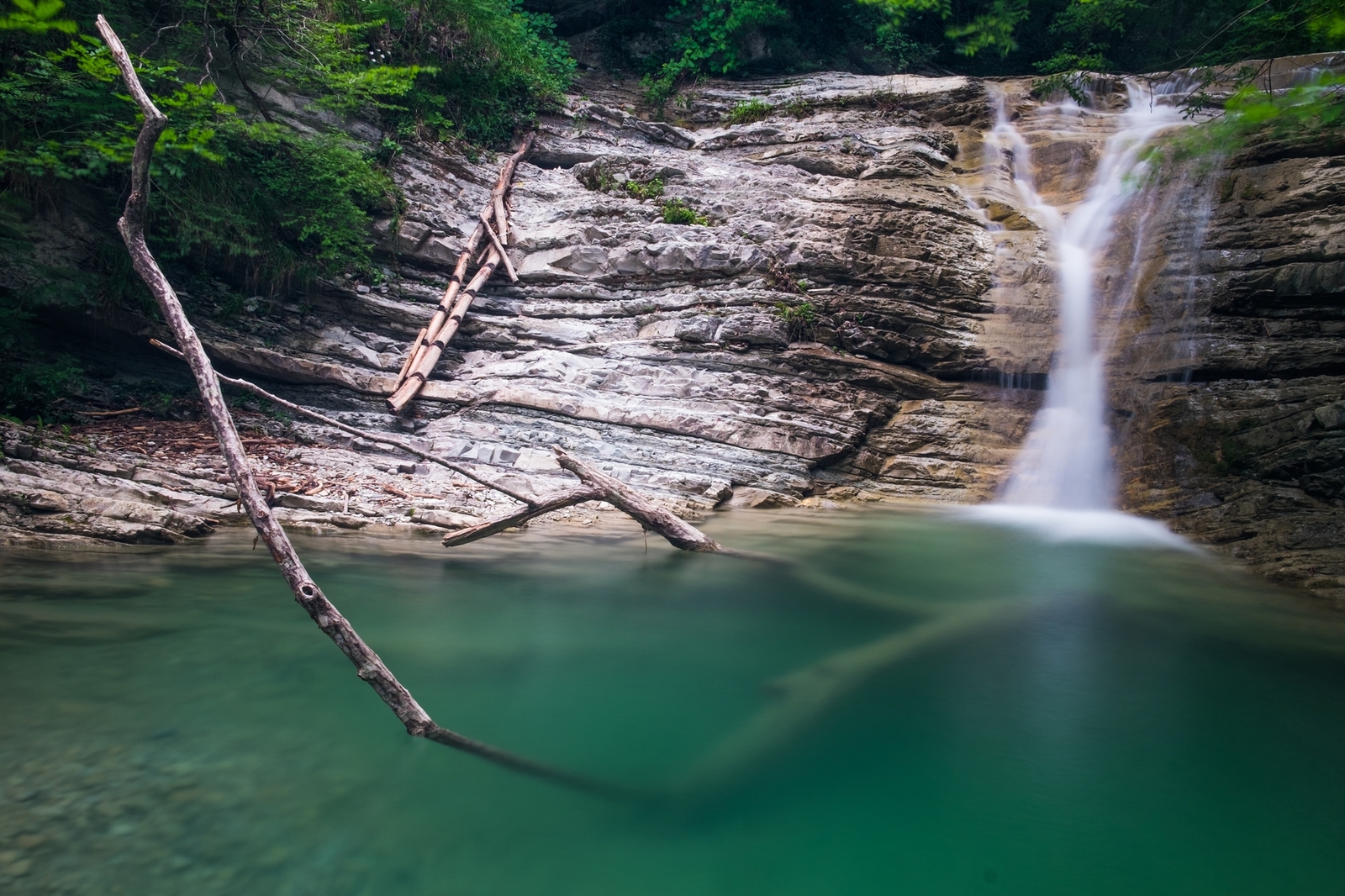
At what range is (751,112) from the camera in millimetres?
16359

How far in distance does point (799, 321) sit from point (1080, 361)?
444 cm

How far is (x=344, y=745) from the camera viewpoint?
→ 10.1ft

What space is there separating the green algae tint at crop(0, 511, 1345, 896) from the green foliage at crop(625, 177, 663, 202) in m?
9.56

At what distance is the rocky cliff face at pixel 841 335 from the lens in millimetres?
8703

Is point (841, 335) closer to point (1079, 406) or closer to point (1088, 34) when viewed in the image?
point (1079, 406)

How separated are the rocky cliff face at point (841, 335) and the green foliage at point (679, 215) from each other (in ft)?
0.51

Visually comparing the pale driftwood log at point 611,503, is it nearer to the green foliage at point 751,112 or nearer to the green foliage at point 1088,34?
the green foliage at point 751,112

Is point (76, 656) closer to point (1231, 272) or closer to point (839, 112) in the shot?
point (1231, 272)

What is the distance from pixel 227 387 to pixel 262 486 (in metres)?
3.72

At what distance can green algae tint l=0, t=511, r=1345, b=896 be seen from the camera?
7.93 feet

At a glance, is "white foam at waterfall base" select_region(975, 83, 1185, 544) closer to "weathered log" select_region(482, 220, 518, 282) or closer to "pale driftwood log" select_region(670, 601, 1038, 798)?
"pale driftwood log" select_region(670, 601, 1038, 798)

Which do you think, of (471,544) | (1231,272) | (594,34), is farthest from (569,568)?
(594,34)

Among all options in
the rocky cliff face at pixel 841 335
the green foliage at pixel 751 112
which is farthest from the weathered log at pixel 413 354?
the green foliage at pixel 751 112

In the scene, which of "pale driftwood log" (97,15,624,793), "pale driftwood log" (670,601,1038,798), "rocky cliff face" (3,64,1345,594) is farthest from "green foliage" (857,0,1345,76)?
"pale driftwood log" (97,15,624,793)
